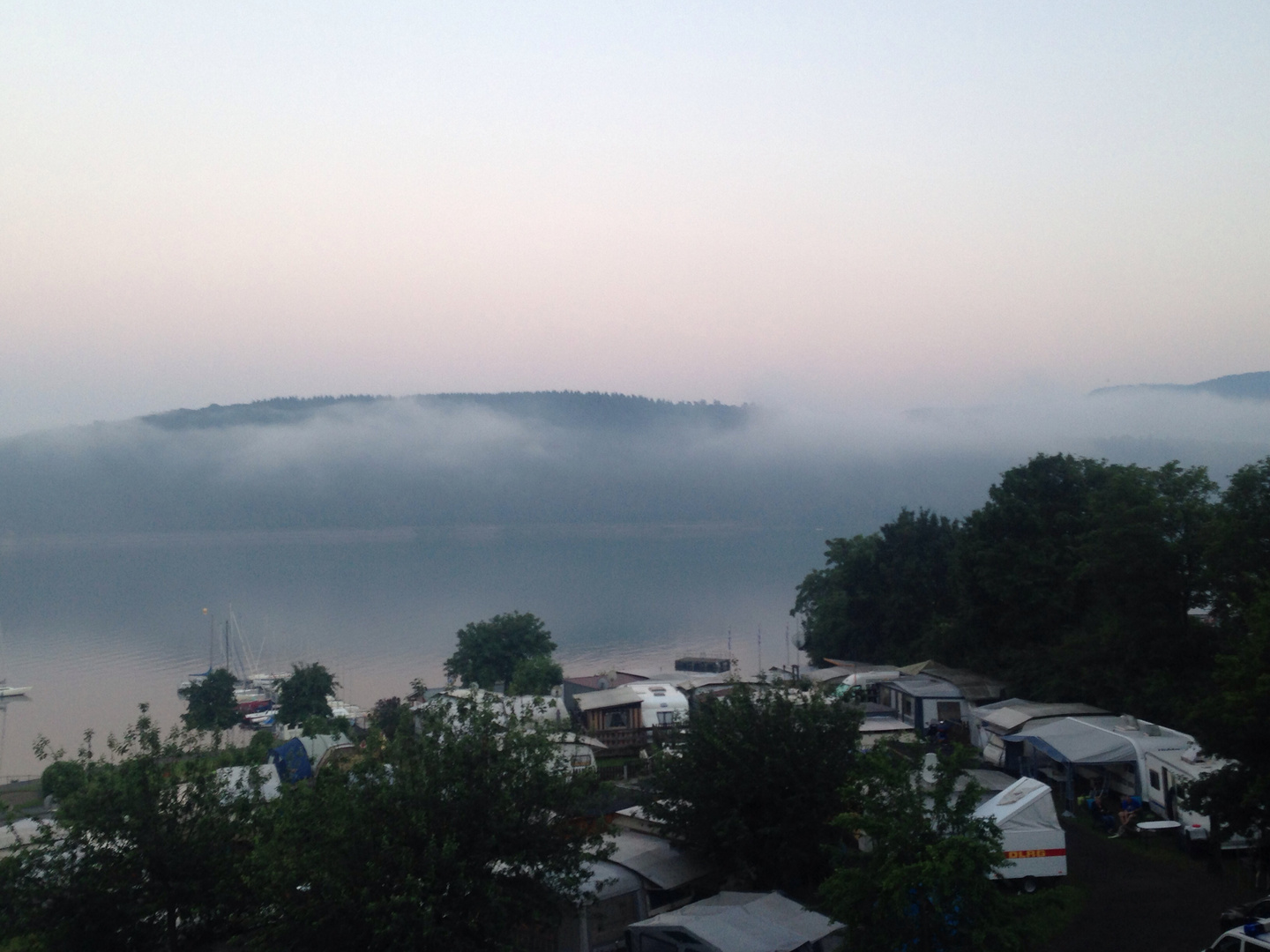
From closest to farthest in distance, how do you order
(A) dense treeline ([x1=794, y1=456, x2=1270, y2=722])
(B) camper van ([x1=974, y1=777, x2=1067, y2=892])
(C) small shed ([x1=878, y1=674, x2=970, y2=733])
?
(B) camper van ([x1=974, y1=777, x2=1067, y2=892])
(A) dense treeline ([x1=794, y1=456, x2=1270, y2=722])
(C) small shed ([x1=878, y1=674, x2=970, y2=733])

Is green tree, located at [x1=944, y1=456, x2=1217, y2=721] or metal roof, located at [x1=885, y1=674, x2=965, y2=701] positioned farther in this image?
metal roof, located at [x1=885, y1=674, x2=965, y2=701]

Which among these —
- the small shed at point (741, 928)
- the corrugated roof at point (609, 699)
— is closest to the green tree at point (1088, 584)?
the small shed at point (741, 928)

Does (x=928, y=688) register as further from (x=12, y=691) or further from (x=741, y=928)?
(x=12, y=691)

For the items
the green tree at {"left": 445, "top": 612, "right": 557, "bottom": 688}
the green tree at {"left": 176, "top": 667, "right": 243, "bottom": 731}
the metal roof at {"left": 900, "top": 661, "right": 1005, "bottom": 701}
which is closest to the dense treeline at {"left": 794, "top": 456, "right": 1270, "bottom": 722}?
the metal roof at {"left": 900, "top": 661, "right": 1005, "bottom": 701}

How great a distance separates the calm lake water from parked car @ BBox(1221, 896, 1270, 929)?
36.8 metres

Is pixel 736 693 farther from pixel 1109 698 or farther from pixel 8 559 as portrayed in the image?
pixel 8 559

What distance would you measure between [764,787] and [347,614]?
7679 centimetres

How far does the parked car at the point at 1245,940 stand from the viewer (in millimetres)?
8641

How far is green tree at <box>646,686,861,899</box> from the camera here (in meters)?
13.0

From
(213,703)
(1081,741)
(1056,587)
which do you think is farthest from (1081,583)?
(213,703)

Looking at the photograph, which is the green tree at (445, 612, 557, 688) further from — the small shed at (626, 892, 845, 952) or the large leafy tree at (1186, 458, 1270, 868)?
the large leafy tree at (1186, 458, 1270, 868)

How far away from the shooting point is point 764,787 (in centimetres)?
1318

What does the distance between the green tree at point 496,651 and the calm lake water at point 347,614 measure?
39.4 feet

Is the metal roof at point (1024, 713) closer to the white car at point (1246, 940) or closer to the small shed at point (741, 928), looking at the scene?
the small shed at point (741, 928)
